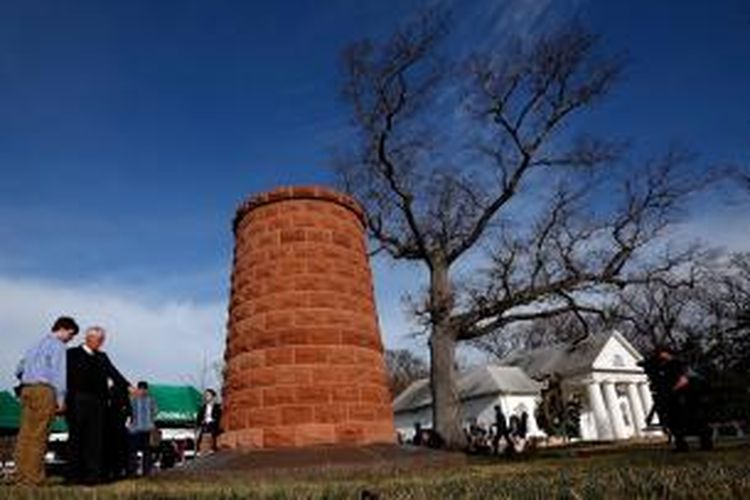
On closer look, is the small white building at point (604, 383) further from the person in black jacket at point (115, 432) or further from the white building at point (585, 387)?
the person in black jacket at point (115, 432)

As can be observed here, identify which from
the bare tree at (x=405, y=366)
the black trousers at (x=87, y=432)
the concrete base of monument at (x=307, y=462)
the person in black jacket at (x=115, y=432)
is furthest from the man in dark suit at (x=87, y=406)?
the bare tree at (x=405, y=366)

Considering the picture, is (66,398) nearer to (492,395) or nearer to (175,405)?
(175,405)

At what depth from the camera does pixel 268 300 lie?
9.40m

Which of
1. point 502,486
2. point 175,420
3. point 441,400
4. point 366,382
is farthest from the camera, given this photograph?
point 175,420

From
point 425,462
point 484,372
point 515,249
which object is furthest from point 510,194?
point 484,372

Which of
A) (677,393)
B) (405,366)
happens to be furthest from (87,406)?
(405,366)

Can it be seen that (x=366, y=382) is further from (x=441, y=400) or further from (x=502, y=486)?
(x=441, y=400)

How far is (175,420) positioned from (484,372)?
29.0 metres

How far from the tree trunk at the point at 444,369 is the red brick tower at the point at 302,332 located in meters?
11.9

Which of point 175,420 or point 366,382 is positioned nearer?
point 366,382

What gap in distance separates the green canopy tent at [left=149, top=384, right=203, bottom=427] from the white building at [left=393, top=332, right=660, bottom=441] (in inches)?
995

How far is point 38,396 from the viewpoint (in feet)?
24.0

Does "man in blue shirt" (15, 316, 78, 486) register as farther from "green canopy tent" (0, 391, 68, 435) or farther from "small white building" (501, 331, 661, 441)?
"small white building" (501, 331, 661, 441)

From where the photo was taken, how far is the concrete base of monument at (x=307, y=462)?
291 inches
